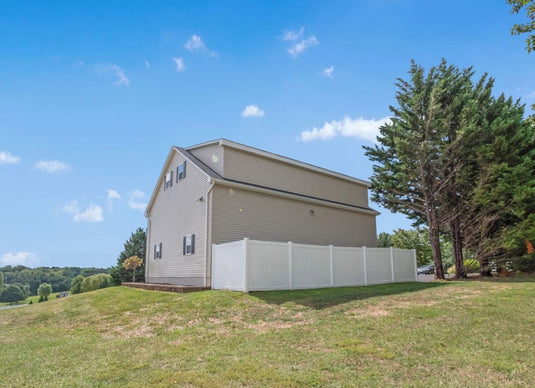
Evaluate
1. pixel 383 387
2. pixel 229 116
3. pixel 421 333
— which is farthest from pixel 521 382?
pixel 229 116

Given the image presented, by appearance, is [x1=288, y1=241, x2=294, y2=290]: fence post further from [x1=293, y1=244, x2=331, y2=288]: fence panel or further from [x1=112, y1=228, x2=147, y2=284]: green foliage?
[x1=112, y1=228, x2=147, y2=284]: green foliage

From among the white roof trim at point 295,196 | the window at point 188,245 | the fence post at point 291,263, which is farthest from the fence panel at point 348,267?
the window at point 188,245

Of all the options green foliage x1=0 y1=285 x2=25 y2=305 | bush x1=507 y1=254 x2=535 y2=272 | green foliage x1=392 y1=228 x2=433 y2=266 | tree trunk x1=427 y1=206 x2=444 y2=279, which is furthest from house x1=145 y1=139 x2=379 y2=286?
green foliage x1=0 y1=285 x2=25 y2=305

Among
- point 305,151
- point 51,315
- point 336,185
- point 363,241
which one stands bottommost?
point 51,315

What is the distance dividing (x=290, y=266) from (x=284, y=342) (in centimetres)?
611

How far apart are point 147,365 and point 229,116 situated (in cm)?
1356

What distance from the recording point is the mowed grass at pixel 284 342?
431cm

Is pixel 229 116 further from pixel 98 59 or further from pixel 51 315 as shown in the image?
pixel 51 315

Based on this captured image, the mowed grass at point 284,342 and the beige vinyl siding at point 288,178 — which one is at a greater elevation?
the beige vinyl siding at point 288,178

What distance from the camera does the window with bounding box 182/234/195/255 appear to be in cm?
1456

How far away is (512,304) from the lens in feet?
28.7

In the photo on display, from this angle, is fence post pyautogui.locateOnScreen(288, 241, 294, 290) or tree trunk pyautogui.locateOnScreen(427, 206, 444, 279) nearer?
fence post pyautogui.locateOnScreen(288, 241, 294, 290)

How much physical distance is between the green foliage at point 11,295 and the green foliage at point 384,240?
80179 millimetres

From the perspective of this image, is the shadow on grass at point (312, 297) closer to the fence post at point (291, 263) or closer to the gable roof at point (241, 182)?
the fence post at point (291, 263)
